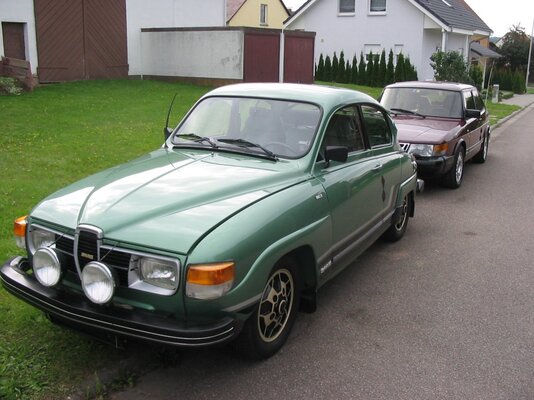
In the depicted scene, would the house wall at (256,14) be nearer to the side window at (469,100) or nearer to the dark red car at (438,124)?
the side window at (469,100)

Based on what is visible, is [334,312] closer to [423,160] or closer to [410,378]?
[410,378]

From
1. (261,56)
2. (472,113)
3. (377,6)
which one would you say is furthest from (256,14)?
(472,113)

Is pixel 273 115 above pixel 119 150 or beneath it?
above

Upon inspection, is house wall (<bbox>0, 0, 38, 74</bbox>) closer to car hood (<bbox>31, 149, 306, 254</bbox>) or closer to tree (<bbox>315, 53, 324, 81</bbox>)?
car hood (<bbox>31, 149, 306, 254</bbox>)

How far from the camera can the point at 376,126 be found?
5.80 meters

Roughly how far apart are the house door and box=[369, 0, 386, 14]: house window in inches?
823

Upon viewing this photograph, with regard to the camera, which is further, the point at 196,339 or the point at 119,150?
the point at 119,150

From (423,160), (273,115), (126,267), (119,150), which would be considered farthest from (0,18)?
(126,267)

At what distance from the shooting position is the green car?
129 inches

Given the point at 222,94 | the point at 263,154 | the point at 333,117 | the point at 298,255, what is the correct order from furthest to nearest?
the point at 222,94 → the point at 333,117 → the point at 263,154 → the point at 298,255

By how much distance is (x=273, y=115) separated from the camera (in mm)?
4824

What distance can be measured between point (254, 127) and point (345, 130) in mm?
838

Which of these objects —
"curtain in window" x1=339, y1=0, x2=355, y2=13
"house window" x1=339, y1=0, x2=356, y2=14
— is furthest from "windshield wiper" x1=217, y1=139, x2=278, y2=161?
"curtain in window" x1=339, y1=0, x2=355, y2=13

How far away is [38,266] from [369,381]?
2.19 metres
